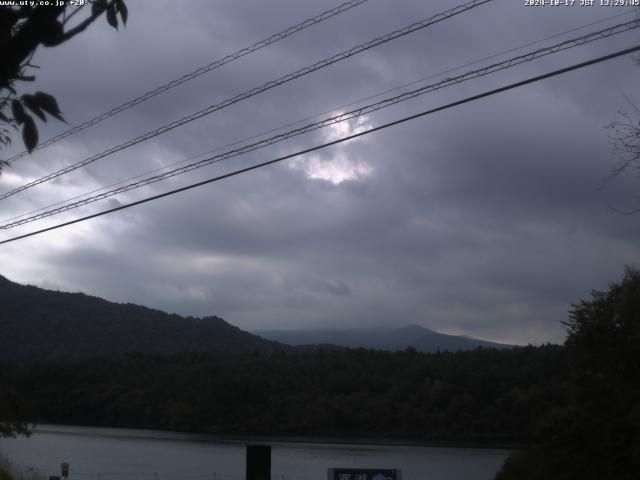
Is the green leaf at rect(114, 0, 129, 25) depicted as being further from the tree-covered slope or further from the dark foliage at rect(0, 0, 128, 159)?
the tree-covered slope

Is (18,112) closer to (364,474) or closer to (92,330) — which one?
(364,474)

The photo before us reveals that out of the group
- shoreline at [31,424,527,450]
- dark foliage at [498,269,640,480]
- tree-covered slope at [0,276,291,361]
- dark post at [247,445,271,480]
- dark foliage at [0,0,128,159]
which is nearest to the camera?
dark foliage at [0,0,128,159]

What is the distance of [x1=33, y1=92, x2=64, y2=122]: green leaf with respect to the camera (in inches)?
168

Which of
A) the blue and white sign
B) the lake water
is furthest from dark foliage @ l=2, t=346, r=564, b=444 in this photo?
Result: the blue and white sign

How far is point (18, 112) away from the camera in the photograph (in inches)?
170

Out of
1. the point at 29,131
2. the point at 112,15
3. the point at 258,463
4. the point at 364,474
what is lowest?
→ the point at 364,474

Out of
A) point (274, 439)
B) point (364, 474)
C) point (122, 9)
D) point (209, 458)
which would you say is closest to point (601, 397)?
point (364, 474)

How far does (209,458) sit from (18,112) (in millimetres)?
37251

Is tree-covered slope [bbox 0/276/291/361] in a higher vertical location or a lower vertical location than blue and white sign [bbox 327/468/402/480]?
higher

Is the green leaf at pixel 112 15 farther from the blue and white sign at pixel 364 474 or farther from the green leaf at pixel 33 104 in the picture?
the blue and white sign at pixel 364 474

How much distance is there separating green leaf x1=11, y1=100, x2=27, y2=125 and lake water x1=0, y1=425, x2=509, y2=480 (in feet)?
79.5

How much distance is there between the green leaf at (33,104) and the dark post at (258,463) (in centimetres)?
1358

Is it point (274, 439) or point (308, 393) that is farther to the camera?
point (308, 393)

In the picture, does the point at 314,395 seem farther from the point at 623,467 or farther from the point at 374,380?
the point at 623,467
